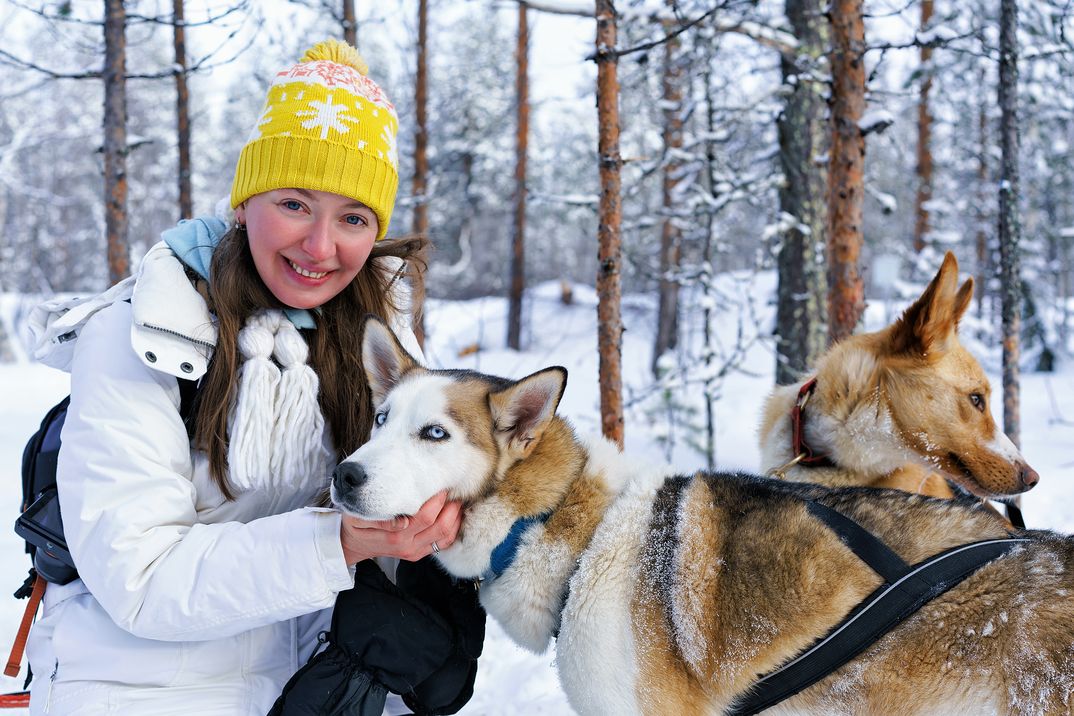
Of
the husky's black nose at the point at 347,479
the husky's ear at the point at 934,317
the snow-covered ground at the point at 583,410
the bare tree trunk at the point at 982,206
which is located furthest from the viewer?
the bare tree trunk at the point at 982,206

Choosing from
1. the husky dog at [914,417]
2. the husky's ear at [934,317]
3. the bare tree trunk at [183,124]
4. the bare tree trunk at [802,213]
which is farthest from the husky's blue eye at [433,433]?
the bare tree trunk at [183,124]

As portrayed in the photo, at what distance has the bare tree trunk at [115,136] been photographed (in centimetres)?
687

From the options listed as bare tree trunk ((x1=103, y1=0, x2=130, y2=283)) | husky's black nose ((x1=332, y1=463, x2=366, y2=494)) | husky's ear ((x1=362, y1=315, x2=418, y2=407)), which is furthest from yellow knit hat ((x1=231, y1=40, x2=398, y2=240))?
bare tree trunk ((x1=103, y1=0, x2=130, y2=283))

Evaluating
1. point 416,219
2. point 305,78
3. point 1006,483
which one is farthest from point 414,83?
point 1006,483

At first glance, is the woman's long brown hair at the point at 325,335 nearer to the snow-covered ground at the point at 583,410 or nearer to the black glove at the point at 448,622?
the black glove at the point at 448,622

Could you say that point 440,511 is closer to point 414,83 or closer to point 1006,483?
point 1006,483

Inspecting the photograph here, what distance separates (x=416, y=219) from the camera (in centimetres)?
1327

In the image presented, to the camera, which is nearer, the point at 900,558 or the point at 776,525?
the point at 900,558

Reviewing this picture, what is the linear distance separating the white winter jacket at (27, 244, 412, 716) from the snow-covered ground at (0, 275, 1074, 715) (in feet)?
2.94

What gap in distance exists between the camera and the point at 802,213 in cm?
790

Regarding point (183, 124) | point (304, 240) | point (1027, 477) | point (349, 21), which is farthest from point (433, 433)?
point (183, 124)

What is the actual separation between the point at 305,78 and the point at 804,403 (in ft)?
7.25

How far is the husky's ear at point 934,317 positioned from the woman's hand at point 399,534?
6.07ft

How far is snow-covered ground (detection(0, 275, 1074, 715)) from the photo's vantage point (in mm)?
4059
